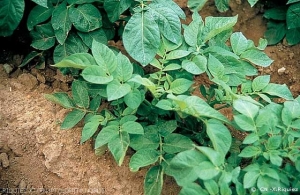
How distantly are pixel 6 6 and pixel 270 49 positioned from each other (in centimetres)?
145

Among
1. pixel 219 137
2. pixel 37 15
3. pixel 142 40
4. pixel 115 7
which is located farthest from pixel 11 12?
pixel 219 137

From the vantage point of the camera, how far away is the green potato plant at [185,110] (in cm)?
163

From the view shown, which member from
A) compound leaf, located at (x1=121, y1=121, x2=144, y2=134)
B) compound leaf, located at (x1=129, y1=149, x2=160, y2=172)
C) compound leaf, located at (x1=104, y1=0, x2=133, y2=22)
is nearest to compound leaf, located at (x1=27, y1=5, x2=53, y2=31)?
compound leaf, located at (x1=104, y1=0, x2=133, y2=22)

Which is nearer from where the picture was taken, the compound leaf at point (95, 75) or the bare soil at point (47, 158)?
the compound leaf at point (95, 75)

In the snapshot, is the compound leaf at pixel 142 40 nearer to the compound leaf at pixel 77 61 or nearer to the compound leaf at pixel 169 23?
the compound leaf at pixel 169 23

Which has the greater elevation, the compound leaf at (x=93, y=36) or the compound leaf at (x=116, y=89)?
the compound leaf at (x=116, y=89)

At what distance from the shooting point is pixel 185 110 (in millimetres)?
1713

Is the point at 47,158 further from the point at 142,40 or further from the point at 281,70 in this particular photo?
the point at 281,70

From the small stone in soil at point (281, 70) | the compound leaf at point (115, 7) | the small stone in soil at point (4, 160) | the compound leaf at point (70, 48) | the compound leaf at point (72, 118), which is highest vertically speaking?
the compound leaf at point (115, 7)

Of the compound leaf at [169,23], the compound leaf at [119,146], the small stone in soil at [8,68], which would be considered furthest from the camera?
the small stone in soil at [8,68]

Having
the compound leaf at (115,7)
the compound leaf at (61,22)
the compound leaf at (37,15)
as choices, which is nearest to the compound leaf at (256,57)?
the compound leaf at (115,7)

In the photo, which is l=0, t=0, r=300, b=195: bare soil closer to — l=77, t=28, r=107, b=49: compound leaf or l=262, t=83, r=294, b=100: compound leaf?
l=77, t=28, r=107, b=49: compound leaf

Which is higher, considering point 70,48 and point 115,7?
point 115,7

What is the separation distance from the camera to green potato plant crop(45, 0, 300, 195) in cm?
163
